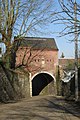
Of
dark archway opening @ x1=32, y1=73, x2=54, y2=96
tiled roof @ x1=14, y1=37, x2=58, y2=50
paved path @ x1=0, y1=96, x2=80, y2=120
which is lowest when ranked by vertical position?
dark archway opening @ x1=32, y1=73, x2=54, y2=96

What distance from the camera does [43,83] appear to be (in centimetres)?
5494

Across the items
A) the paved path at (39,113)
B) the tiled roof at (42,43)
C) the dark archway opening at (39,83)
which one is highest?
the tiled roof at (42,43)

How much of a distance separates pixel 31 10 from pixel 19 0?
2.19 meters

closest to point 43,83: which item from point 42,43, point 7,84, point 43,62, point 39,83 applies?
point 39,83

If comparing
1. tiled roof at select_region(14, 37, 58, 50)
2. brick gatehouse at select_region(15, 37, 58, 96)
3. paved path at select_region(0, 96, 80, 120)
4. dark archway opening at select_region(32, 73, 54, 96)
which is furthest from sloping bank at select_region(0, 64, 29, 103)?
dark archway opening at select_region(32, 73, 54, 96)

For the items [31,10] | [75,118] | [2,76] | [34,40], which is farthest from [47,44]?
[75,118]

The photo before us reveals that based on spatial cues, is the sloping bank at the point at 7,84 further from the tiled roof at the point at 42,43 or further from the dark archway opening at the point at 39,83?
the dark archway opening at the point at 39,83

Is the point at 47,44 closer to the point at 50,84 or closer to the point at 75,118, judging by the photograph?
the point at 50,84

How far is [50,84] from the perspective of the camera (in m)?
50.8

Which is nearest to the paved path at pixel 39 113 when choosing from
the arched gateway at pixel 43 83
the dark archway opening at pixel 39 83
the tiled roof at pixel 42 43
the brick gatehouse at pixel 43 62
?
the brick gatehouse at pixel 43 62

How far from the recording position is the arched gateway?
1963 inches

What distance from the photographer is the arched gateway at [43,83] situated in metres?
49.9

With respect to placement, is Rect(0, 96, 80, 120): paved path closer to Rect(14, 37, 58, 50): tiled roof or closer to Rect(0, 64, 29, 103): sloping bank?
Rect(0, 64, 29, 103): sloping bank

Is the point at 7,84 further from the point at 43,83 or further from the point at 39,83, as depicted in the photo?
the point at 39,83
